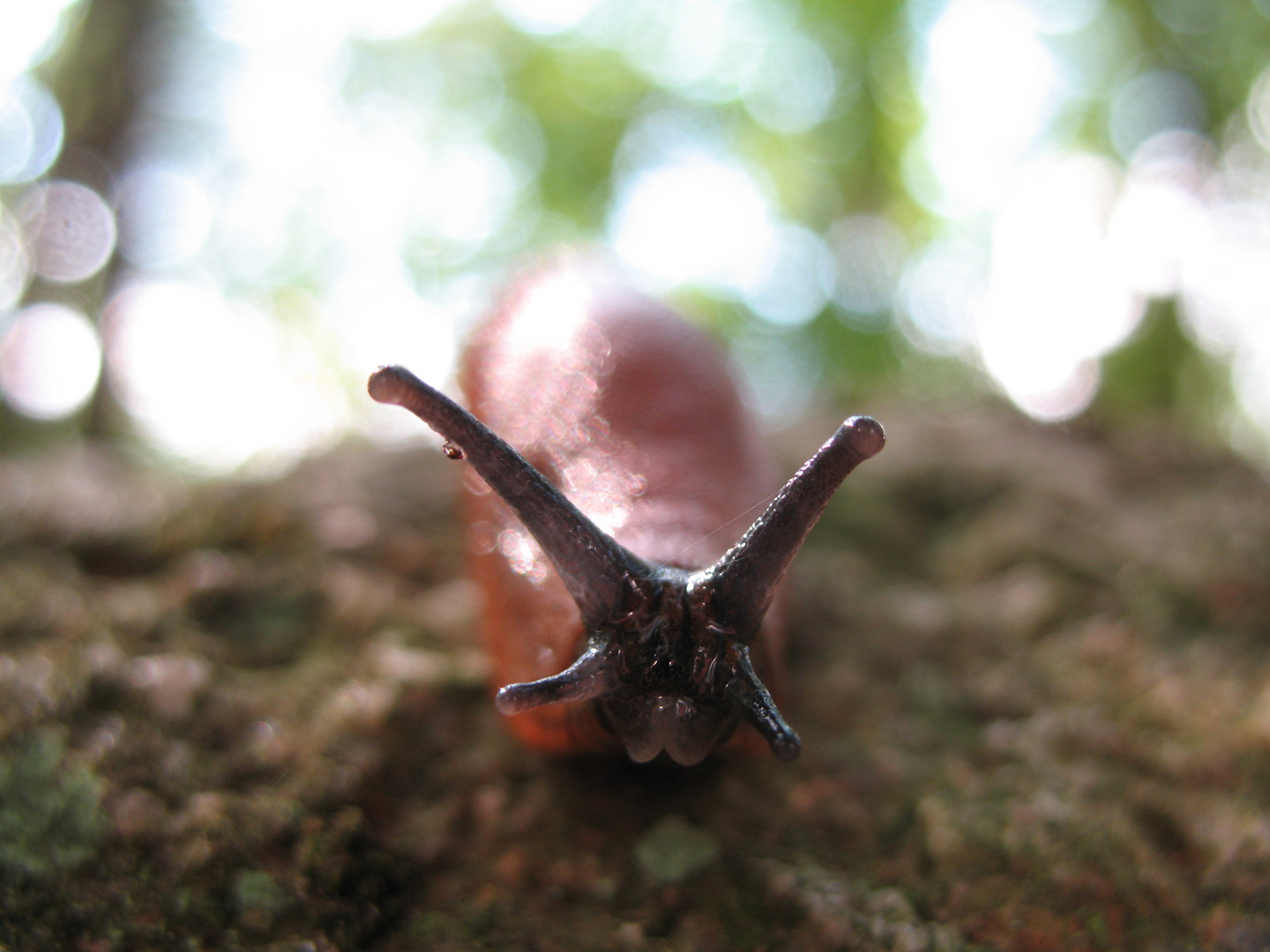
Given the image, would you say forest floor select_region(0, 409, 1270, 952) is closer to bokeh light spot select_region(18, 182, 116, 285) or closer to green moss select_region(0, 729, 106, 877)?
green moss select_region(0, 729, 106, 877)

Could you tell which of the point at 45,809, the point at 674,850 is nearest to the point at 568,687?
the point at 674,850

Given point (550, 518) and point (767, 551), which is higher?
point (767, 551)

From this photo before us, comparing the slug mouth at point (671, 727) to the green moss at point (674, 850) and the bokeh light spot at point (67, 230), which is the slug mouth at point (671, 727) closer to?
the green moss at point (674, 850)

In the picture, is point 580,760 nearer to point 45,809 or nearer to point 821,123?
point 45,809

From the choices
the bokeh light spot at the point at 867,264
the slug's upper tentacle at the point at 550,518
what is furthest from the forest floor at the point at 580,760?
the bokeh light spot at the point at 867,264

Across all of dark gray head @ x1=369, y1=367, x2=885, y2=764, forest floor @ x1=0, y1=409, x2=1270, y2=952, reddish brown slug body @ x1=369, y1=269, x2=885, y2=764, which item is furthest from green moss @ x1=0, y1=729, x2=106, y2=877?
dark gray head @ x1=369, y1=367, x2=885, y2=764

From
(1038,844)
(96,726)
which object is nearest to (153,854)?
(96,726)

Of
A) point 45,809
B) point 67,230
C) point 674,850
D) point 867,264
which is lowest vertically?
point 45,809
